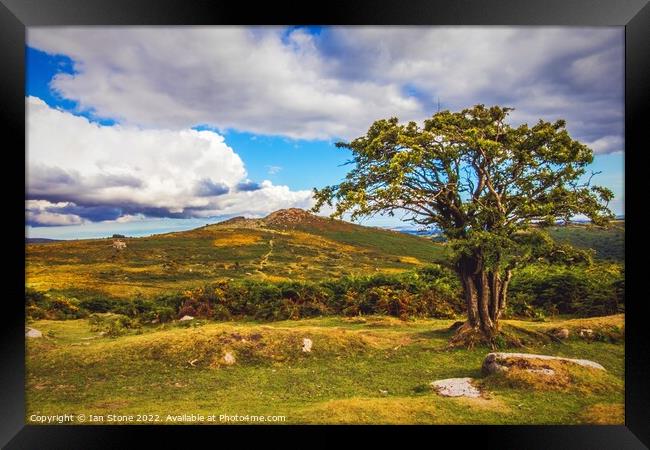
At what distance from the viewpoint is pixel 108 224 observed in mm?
9445

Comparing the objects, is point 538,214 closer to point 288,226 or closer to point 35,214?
point 288,226

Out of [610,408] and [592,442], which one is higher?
[610,408]

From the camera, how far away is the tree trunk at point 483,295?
329 inches

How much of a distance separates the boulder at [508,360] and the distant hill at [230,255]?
3.28m

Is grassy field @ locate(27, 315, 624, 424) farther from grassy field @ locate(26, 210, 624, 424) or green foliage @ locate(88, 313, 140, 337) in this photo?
green foliage @ locate(88, 313, 140, 337)

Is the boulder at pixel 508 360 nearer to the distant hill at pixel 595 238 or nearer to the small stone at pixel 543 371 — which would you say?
the small stone at pixel 543 371

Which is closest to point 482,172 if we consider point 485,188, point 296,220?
point 485,188

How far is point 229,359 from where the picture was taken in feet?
26.4

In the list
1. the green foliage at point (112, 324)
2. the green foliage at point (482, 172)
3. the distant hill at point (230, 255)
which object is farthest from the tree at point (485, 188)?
the green foliage at point (112, 324)

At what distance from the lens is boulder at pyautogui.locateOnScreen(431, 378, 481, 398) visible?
734cm

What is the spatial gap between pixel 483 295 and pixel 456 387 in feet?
7.11

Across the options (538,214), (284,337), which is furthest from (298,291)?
(538,214)

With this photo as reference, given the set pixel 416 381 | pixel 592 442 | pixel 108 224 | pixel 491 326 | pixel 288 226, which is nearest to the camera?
pixel 592 442
